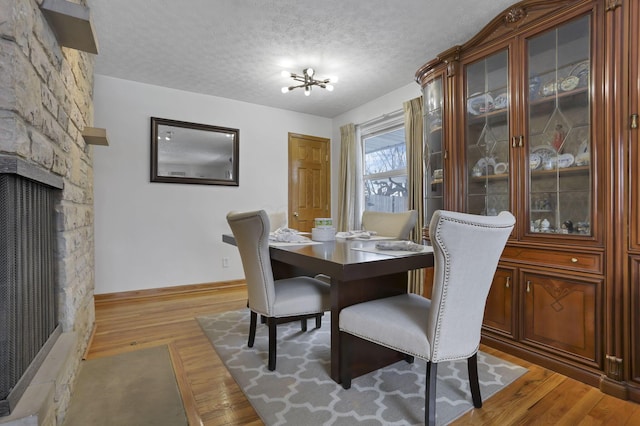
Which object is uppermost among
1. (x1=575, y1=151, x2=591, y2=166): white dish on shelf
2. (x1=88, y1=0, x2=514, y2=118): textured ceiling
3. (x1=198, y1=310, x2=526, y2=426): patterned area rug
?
(x1=88, y1=0, x2=514, y2=118): textured ceiling

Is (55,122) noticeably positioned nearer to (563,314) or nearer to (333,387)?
(333,387)

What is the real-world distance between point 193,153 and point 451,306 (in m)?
3.43

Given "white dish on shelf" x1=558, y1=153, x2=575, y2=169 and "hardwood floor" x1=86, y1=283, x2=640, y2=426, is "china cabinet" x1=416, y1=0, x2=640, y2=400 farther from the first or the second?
"hardwood floor" x1=86, y1=283, x2=640, y2=426

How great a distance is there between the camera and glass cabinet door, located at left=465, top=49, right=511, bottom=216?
2.21 metres

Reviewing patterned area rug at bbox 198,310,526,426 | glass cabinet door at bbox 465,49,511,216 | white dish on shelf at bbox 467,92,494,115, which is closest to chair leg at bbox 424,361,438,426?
patterned area rug at bbox 198,310,526,426

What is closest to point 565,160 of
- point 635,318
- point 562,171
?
point 562,171

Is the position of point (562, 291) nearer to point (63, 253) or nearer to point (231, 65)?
point (63, 253)

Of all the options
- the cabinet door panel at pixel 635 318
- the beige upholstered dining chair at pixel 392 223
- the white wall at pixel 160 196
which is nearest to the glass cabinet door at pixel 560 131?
the cabinet door panel at pixel 635 318

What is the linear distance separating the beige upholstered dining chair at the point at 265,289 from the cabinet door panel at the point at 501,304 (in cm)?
121

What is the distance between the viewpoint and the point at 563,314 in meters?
1.84

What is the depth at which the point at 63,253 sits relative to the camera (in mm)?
1554

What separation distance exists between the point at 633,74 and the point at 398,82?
7.24ft

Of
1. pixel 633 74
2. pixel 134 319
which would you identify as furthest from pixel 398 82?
pixel 134 319

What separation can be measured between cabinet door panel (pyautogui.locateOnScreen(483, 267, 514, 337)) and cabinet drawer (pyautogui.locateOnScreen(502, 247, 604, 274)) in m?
0.11
